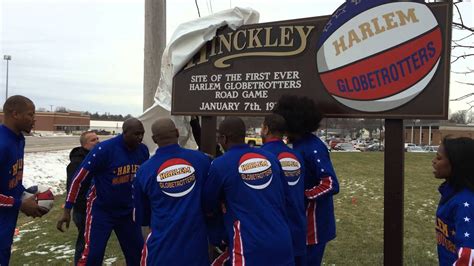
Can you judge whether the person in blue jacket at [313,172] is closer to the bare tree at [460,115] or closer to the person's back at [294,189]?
the person's back at [294,189]

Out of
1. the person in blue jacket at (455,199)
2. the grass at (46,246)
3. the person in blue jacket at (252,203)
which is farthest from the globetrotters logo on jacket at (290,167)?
the grass at (46,246)

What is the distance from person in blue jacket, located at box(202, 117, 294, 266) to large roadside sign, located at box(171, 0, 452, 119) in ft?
5.31

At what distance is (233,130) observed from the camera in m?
3.44

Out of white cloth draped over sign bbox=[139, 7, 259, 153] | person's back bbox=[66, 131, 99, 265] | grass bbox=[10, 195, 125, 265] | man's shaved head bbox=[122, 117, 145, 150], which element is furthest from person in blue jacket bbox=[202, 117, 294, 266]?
grass bbox=[10, 195, 125, 265]

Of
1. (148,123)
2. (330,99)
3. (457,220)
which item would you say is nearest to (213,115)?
(148,123)

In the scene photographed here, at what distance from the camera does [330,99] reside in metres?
4.61

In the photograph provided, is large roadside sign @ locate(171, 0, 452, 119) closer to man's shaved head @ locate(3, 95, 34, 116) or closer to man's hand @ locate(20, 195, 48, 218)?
man's shaved head @ locate(3, 95, 34, 116)

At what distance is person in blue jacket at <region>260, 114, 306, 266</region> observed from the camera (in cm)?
362

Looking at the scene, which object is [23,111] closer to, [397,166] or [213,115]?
[213,115]

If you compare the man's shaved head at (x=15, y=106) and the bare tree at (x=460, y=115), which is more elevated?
the bare tree at (x=460, y=115)

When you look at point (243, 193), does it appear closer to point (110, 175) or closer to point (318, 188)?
point (318, 188)

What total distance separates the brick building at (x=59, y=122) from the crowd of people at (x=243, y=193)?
10093 cm

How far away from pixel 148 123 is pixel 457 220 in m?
A: 4.46

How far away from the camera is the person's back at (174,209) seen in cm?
339
